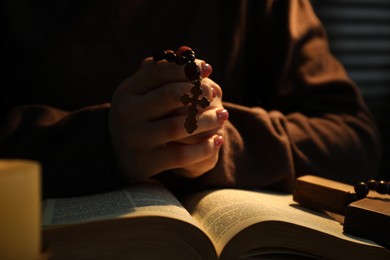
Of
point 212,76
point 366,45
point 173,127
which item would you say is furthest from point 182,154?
point 366,45

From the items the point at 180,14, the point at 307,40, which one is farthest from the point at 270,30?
the point at 180,14

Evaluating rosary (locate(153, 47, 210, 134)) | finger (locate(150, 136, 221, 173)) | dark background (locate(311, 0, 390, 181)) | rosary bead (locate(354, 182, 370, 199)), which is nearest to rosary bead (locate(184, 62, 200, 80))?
rosary (locate(153, 47, 210, 134))

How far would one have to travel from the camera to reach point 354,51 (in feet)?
6.54

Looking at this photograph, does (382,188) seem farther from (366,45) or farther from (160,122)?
(366,45)

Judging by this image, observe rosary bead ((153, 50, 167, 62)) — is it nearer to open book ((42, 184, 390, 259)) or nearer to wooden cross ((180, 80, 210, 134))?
wooden cross ((180, 80, 210, 134))

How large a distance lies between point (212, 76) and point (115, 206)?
623mm

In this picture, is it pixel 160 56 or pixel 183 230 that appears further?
pixel 160 56

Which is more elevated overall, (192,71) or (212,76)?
(192,71)

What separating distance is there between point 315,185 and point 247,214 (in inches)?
8.1

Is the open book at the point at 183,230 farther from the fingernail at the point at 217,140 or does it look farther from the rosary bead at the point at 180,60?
the rosary bead at the point at 180,60

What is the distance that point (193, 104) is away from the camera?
780 millimetres

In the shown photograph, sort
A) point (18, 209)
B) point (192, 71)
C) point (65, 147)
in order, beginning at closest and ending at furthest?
1. point (18, 209)
2. point (192, 71)
3. point (65, 147)

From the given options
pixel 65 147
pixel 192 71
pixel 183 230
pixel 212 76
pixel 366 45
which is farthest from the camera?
pixel 366 45

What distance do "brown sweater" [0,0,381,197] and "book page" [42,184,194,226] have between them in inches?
2.6
